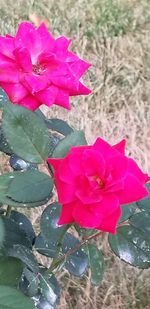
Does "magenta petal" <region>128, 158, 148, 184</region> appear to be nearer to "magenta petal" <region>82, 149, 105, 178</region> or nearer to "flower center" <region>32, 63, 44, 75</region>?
"magenta petal" <region>82, 149, 105, 178</region>

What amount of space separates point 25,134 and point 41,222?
112 mm

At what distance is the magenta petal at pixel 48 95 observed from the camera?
2.52 feet

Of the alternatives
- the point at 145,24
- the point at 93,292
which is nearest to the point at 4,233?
the point at 93,292

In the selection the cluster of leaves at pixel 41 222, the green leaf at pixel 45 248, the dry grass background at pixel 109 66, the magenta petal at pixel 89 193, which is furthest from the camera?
the dry grass background at pixel 109 66

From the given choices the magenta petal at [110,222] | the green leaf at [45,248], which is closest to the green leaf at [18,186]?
the magenta petal at [110,222]

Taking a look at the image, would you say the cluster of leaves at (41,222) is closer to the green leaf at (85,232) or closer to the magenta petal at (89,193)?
the green leaf at (85,232)

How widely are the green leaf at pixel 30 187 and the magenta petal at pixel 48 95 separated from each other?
8cm

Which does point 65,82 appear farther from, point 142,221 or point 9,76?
point 142,221

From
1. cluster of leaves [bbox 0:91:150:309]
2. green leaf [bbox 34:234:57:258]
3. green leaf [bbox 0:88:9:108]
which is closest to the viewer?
cluster of leaves [bbox 0:91:150:309]

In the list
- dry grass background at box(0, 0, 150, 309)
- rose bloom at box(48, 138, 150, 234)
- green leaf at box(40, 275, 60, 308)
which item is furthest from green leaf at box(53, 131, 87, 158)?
dry grass background at box(0, 0, 150, 309)

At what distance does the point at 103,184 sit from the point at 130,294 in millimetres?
965

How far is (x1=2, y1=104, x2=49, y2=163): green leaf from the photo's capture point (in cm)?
78

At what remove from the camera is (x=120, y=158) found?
0.67 metres

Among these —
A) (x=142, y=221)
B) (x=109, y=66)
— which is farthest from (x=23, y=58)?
(x=109, y=66)
